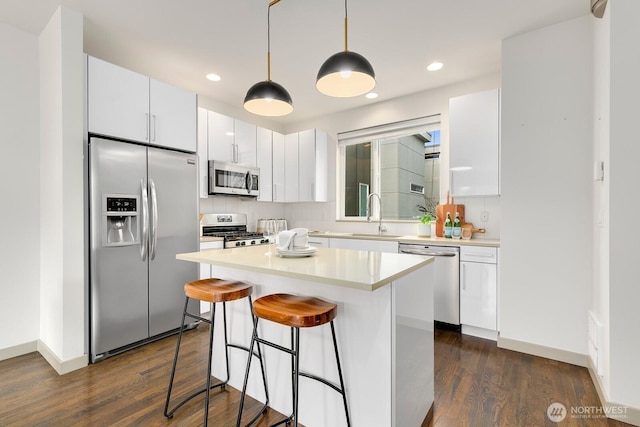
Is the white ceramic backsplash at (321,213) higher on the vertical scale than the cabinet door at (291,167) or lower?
lower

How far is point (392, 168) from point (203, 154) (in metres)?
2.59

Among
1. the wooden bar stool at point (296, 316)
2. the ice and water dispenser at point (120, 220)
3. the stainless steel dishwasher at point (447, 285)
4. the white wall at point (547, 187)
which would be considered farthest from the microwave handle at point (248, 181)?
the white wall at point (547, 187)

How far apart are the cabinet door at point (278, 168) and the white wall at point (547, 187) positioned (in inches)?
120

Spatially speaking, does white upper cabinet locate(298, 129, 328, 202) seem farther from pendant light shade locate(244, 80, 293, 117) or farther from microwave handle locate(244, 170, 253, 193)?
pendant light shade locate(244, 80, 293, 117)

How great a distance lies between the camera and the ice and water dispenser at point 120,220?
2508 mm

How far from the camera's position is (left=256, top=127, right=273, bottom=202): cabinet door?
446cm

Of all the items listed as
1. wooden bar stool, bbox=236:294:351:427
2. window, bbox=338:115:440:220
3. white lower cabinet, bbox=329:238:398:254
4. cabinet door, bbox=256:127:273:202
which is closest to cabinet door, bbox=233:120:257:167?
cabinet door, bbox=256:127:273:202

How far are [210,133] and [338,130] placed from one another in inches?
76.9

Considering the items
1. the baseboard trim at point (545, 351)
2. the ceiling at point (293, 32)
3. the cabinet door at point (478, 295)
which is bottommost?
the baseboard trim at point (545, 351)

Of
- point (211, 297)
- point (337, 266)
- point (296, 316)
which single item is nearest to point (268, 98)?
point (337, 266)

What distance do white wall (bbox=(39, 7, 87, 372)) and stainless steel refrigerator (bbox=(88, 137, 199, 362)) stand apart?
88 mm

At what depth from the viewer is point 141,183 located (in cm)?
273

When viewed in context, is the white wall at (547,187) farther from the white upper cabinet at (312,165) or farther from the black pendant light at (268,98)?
the white upper cabinet at (312,165)

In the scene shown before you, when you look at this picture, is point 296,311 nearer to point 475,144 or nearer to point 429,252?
point 429,252
